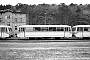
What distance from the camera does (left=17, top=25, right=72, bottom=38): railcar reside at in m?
41.8

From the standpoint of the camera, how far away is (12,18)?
67.2 meters

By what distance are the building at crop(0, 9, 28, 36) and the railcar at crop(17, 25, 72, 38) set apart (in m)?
24.3

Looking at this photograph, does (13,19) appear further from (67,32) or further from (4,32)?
(67,32)

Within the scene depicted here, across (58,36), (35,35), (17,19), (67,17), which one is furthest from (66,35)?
(67,17)

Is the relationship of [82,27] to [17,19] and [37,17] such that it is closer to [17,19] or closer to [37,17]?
[17,19]

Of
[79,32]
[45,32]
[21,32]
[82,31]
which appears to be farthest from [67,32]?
[21,32]

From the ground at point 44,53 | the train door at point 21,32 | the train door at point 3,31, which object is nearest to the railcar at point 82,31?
the train door at point 21,32

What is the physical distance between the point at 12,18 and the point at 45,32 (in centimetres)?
2757

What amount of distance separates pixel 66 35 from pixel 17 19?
1134 inches

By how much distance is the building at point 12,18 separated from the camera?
66750 mm

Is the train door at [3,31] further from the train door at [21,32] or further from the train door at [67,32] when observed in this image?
the train door at [67,32]

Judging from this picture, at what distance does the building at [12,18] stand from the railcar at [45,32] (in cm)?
2430

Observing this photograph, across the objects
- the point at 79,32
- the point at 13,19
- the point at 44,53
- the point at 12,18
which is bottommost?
the point at 44,53

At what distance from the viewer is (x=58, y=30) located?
1667 inches
